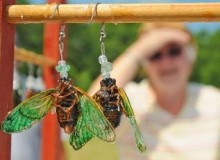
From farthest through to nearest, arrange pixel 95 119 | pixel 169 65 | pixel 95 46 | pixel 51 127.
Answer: pixel 95 46 < pixel 169 65 < pixel 51 127 < pixel 95 119

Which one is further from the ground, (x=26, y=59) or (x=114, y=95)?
(x=26, y=59)

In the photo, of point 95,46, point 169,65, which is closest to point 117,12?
point 169,65

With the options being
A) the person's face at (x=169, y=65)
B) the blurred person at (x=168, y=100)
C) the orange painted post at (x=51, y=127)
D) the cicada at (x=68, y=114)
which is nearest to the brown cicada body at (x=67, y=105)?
the cicada at (x=68, y=114)

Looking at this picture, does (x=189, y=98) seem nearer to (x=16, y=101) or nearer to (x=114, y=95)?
(x=16, y=101)

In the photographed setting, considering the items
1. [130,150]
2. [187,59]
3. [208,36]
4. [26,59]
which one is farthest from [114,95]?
[208,36]

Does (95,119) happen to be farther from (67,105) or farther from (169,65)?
(169,65)

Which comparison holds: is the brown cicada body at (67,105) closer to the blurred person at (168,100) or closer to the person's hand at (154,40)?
the blurred person at (168,100)
